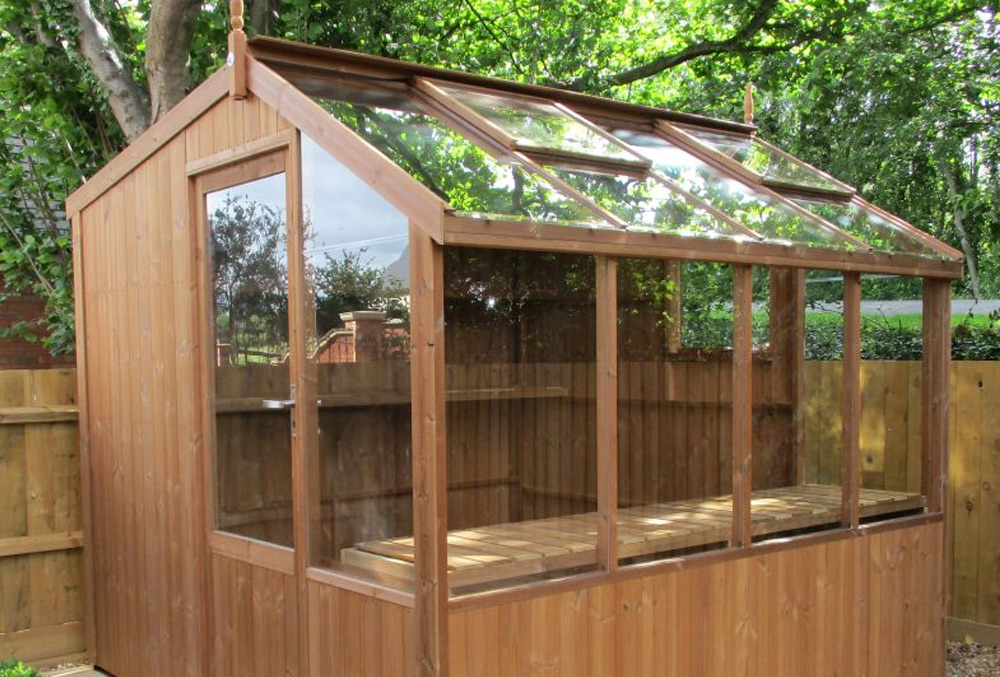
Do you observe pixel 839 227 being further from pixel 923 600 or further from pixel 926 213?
pixel 926 213

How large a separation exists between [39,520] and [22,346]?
4366mm

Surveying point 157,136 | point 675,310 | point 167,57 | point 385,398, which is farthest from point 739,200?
point 167,57

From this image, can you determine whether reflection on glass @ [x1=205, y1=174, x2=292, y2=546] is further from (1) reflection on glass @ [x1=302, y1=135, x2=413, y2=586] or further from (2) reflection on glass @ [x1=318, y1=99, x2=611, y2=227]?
(2) reflection on glass @ [x1=318, y1=99, x2=611, y2=227]

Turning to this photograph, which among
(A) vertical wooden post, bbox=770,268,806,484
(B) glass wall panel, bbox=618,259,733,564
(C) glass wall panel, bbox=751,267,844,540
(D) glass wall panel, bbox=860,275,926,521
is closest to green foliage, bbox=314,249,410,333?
(B) glass wall panel, bbox=618,259,733,564

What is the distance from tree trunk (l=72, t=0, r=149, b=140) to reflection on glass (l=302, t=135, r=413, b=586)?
156 inches

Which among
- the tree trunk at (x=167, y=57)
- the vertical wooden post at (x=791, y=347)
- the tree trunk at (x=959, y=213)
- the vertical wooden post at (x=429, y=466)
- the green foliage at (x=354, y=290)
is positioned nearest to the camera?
the vertical wooden post at (x=429, y=466)

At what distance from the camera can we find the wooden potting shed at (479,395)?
11.3 ft

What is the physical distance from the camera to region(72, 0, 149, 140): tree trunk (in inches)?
280

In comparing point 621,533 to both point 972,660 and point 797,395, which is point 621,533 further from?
point 972,660

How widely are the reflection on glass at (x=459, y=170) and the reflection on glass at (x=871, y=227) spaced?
1.83 m

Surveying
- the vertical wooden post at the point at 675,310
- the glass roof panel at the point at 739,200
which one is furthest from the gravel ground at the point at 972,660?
the glass roof panel at the point at 739,200

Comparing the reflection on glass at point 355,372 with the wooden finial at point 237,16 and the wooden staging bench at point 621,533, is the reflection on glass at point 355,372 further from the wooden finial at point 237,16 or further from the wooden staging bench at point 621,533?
the wooden finial at point 237,16

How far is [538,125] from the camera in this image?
4.34 m

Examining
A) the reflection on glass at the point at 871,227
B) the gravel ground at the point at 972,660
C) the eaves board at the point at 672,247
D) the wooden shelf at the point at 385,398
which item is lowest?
the gravel ground at the point at 972,660
